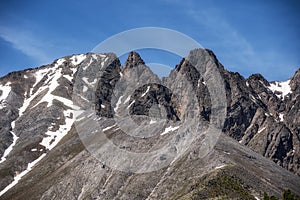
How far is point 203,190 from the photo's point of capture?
10212cm

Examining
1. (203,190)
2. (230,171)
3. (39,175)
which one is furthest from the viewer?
(39,175)

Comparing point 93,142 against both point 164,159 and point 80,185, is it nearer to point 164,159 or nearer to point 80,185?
point 80,185

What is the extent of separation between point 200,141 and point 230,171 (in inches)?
1300

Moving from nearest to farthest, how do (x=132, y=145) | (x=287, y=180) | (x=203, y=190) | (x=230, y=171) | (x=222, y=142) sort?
(x=203, y=190) → (x=230, y=171) → (x=287, y=180) → (x=222, y=142) → (x=132, y=145)

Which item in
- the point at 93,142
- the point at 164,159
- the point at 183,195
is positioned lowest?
the point at 183,195

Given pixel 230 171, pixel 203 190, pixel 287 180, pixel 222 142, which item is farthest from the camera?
A: pixel 222 142

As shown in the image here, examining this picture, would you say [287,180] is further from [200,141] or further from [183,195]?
[183,195]

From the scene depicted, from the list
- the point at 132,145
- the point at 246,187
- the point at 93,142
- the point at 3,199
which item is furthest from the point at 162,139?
the point at 3,199

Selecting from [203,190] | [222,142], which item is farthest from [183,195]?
[222,142]

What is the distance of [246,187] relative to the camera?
108 meters

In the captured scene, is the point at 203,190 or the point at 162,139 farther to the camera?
the point at 162,139

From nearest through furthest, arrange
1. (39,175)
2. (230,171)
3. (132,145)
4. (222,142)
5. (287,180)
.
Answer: (230,171)
(287,180)
(222,142)
(132,145)
(39,175)

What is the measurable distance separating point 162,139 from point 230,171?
53.4 metres

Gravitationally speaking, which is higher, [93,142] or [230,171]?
[93,142]
